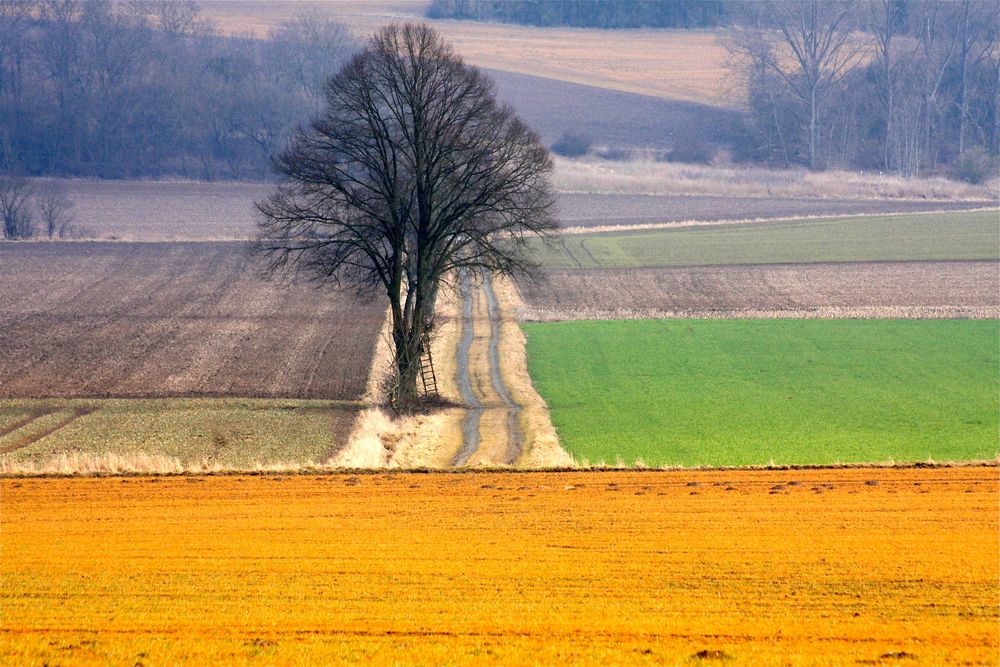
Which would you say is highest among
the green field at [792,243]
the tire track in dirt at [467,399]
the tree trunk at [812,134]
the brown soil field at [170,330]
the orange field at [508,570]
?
the tree trunk at [812,134]

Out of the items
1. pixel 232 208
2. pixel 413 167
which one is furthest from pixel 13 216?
pixel 413 167

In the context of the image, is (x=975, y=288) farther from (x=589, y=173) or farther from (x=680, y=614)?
(x=589, y=173)

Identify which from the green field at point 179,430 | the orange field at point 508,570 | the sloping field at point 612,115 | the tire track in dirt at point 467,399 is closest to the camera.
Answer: the orange field at point 508,570

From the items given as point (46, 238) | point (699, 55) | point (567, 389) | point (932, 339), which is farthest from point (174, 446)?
point (699, 55)

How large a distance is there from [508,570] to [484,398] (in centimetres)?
1520

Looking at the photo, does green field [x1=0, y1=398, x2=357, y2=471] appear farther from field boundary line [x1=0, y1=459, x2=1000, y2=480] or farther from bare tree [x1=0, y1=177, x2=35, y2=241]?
bare tree [x1=0, y1=177, x2=35, y2=241]

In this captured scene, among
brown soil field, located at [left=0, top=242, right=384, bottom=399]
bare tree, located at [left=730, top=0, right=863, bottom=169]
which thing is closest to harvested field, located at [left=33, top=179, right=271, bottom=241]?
brown soil field, located at [left=0, top=242, right=384, bottom=399]

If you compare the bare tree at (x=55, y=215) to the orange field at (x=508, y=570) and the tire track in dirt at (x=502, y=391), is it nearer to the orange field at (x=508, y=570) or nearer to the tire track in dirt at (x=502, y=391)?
the tire track in dirt at (x=502, y=391)

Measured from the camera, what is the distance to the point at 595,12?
134m

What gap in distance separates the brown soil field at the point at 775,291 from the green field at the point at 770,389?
2465 mm

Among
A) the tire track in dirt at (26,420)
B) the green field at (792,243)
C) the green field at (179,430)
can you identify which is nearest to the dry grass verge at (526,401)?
the green field at (179,430)

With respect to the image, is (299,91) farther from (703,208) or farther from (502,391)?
(502,391)

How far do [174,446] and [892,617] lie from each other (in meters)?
15.9

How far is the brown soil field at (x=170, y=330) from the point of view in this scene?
88.4 ft
